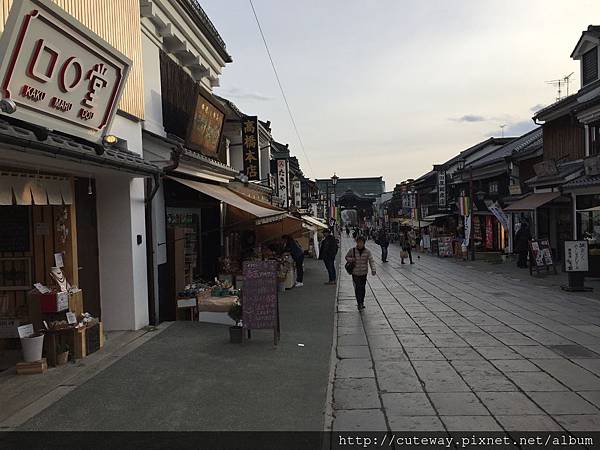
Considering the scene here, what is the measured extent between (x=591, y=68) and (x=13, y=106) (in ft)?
75.3

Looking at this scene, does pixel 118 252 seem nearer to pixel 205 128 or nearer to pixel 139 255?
pixel 139 255

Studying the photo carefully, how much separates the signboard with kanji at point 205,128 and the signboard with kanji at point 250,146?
5.08 m

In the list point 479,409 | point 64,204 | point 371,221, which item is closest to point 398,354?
point 479,409

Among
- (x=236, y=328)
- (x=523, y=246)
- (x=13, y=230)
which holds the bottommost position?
(x=236, y=328)

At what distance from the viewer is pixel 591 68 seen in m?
21.5

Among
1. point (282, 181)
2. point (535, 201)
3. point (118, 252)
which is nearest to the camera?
point (118, 252)

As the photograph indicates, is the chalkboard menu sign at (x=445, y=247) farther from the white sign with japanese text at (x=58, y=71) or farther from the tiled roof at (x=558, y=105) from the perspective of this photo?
the white sign with japanese text at (x=58, y=71)

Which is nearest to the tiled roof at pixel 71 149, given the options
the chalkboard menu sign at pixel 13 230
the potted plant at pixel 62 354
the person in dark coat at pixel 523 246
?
the chalkboard menu sign at pixel 13 230

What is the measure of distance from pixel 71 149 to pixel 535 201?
69.5 feet

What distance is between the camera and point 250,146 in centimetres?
1939

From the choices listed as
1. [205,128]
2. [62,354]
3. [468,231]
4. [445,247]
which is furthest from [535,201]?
[62,354]

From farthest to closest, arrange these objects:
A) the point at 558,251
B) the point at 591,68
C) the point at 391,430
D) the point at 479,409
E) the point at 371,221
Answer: the point at 371,221
the point at 558,251
the point at 591,68
the point at 479,409
the point at 391,430

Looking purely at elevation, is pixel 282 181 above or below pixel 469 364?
above

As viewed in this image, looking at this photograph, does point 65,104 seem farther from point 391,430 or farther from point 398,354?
point 398,354
